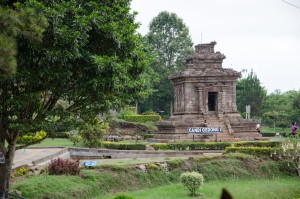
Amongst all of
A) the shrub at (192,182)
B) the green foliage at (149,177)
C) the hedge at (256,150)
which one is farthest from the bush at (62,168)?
the hedge at (256,150)

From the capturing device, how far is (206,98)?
3516 cm

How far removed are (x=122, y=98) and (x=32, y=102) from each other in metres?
3.15

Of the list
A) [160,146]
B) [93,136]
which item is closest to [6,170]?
[93,136]

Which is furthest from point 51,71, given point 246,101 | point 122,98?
point 246,101

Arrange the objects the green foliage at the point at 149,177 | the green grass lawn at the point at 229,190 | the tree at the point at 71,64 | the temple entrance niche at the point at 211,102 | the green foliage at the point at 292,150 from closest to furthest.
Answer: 1. the tree at the point at 71,64
2. the green foliage at the point at 149,177
3. the green grass lawn at the point at 229,190
4. the green foliage at the point at 292,150
5. the temple entrance niche at the point at 211,102

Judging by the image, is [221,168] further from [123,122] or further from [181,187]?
[123,122]

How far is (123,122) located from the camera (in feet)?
151

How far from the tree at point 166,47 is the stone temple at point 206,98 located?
81.7ft

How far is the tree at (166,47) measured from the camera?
203ft

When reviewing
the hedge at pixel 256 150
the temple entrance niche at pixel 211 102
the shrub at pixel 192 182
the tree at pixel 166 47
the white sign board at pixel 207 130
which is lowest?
the shrub at pixel 192 182

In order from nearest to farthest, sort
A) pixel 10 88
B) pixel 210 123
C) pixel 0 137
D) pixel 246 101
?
pixel 10 88, pixel 0 137, pixel 210 123, pixel 246 101

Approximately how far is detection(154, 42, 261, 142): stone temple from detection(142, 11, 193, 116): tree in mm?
24905

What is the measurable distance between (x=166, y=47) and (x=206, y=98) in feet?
101

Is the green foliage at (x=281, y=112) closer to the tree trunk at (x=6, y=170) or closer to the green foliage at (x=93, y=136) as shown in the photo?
the green foliage at (x=93, y=136)
